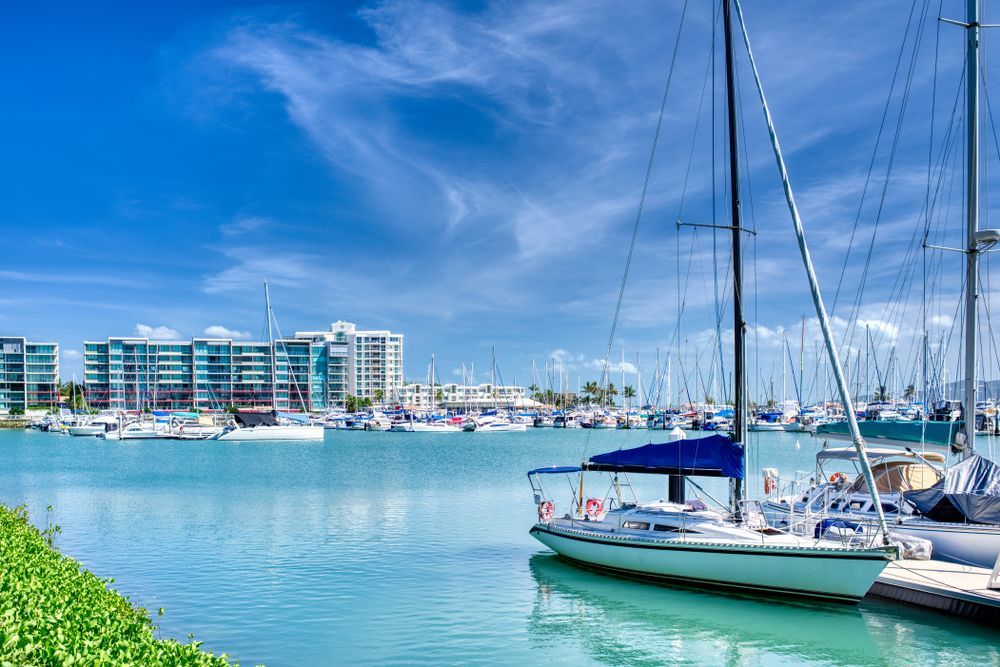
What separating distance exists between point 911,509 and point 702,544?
8841 mm

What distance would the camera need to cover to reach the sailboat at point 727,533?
2097cm

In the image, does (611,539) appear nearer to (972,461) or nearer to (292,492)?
(972,461)

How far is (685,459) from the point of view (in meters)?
25.5

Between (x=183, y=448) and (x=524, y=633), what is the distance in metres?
89.3

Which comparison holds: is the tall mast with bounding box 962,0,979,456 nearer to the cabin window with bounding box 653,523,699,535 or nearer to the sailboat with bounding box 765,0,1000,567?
the sailboat with bounding box 765,0,1000,567

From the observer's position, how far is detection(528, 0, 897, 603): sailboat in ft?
68.8

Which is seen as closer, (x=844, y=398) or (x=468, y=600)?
(x=844, y=398)

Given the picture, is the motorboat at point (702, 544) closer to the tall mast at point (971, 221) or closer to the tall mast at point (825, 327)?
the tall mast at point (825, 327)

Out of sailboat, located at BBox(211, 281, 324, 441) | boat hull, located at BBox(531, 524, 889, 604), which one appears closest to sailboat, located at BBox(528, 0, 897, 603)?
boat hull, located at BBox(531, 524, 889, 604)

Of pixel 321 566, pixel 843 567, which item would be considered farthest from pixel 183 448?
pixel 843 567

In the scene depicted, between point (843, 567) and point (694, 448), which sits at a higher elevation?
point (694, 448)

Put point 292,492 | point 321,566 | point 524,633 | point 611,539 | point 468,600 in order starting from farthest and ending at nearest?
point 292,492, point 321,566, point 611,539, point 468,600, point 524,633

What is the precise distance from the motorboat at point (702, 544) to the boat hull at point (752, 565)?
0.08 feet

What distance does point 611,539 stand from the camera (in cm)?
2491
